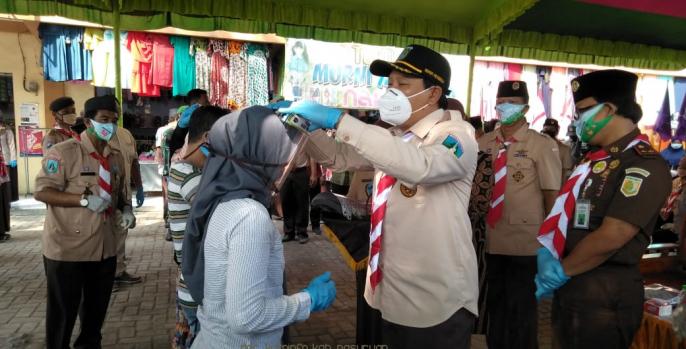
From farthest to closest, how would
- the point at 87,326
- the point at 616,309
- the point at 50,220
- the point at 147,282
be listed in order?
the point at 147,282 → the point at 87,326 → the point at 50,220 → the point at 616,309

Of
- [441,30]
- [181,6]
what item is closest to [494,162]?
[441,30]

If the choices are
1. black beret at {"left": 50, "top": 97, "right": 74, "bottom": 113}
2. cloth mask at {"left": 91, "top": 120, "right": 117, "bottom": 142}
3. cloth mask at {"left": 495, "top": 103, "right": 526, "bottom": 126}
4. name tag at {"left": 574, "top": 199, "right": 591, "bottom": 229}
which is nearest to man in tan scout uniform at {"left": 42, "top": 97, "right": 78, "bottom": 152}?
black beret at {"left": 50, "top": 97, "right": 74, "bottom": 113}

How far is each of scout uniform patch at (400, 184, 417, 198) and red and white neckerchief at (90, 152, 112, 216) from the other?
2.15 m

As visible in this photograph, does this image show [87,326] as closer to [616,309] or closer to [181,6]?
[181,6]

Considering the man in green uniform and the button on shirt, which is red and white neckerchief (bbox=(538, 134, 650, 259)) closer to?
the man in green uniform

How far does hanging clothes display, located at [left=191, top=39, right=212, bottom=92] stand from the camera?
7859 millimetres

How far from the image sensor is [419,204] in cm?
175

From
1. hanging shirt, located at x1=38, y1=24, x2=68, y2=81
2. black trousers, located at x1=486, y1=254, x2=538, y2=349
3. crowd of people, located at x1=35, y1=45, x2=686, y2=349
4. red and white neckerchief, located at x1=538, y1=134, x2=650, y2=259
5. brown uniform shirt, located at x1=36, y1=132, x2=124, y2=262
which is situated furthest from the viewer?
hanging shirt, located at x1=38, y1=24, x2=68, y2=81

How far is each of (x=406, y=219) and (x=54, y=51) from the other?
26.1 ft

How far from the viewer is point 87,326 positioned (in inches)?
121

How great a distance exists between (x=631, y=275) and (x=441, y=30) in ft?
9.60

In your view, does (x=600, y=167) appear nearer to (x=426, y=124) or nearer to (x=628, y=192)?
(x=628, y=192)

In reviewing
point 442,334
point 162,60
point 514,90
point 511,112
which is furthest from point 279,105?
point 162,60

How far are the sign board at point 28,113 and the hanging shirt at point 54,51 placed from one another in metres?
1.99
